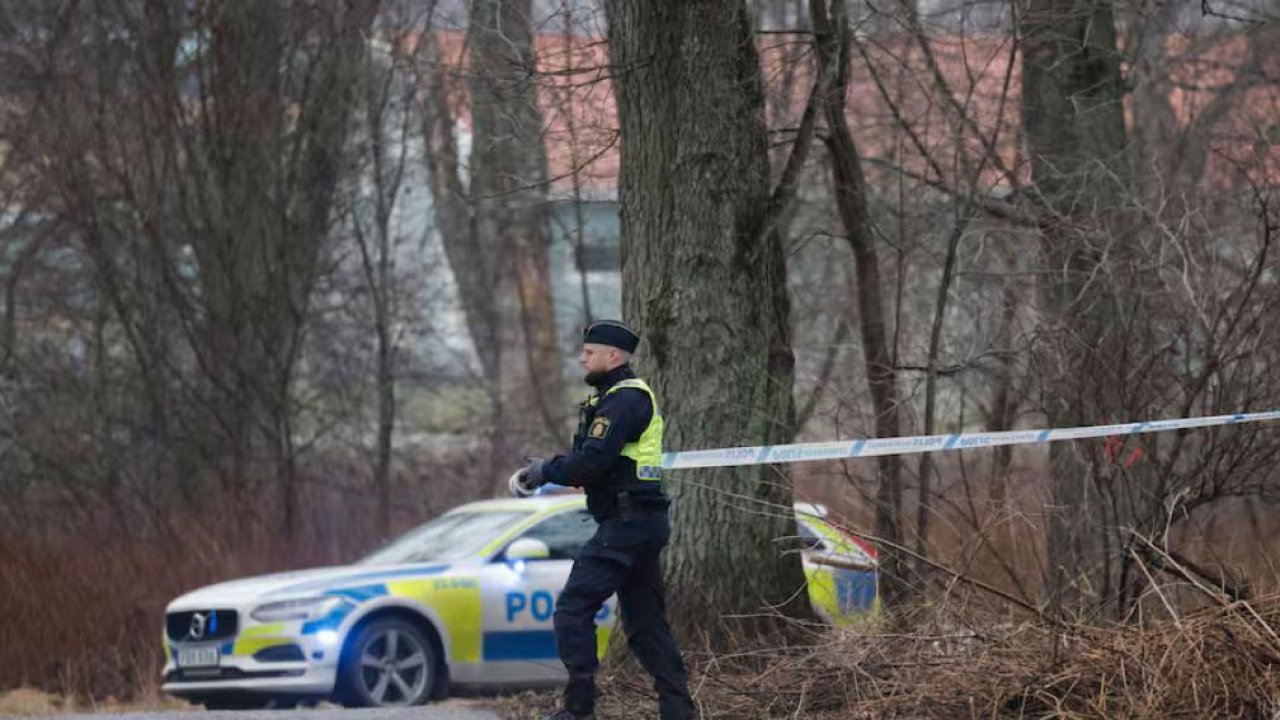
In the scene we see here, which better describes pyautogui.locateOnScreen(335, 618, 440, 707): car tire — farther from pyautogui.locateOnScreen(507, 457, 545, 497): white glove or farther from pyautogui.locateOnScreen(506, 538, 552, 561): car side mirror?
pyautogui.locateOnScreen(507, 457, 545, 497): white glove

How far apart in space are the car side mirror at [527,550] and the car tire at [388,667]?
29.8 inches

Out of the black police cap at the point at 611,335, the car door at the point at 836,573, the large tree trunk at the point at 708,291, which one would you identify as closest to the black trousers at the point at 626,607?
the black police cap at the point at 611,335

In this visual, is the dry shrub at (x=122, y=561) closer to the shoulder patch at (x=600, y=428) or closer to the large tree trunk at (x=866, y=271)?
the large tree trunk at (x=866, y=271)

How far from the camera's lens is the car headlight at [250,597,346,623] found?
11355 mm

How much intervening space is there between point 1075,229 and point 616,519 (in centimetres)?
461

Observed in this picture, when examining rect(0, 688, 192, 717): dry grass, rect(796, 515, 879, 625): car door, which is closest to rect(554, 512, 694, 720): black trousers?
rect(796, 515, 879, 625): car door

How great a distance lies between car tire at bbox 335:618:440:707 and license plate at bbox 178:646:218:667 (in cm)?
83

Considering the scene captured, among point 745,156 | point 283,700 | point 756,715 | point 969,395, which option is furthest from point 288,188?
point 756,715

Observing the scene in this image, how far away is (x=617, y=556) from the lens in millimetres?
7035

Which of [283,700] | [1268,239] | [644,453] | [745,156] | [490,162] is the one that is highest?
[490,162]

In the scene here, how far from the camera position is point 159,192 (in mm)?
19203

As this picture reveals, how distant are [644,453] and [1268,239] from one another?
3.79m

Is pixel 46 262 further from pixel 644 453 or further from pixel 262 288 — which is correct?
pixel 644 453

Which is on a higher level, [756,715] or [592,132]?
[592,132]
